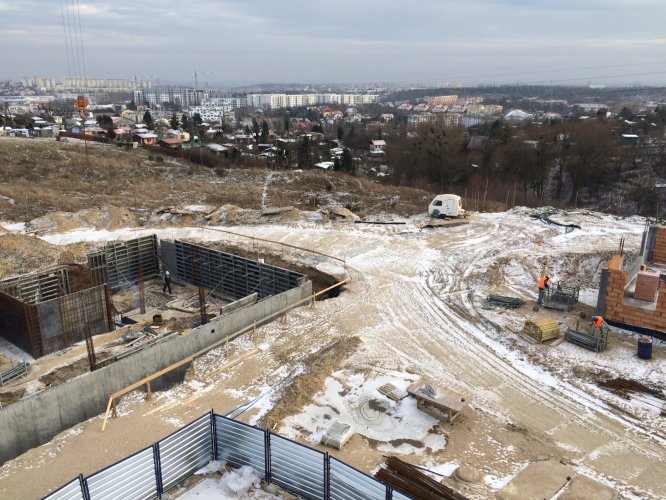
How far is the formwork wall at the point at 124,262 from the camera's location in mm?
19312

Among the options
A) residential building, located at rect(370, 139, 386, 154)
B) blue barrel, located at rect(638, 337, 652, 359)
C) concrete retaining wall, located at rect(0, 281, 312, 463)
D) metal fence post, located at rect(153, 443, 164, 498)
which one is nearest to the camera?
metal fence post, located at rect(153, 443, 164, 498)

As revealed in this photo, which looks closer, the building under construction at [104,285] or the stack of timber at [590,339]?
the stack of timber at [590,339]

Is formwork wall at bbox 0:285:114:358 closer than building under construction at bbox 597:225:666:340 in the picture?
No

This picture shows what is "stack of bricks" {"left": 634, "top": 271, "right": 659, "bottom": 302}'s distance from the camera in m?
13.6

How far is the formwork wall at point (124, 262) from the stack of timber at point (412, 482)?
1405 centimetres

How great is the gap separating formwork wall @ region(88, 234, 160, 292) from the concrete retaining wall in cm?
756

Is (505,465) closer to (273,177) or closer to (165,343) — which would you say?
(165,343)

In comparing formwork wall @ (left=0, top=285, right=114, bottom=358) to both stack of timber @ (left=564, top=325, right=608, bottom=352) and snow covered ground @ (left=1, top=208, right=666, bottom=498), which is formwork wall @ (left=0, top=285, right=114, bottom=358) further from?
stack of timber @ (left=564, top=325, right=608, bottom=352)

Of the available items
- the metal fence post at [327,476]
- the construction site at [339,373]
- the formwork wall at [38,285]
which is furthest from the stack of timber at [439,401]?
the formwork wall at [38,285]

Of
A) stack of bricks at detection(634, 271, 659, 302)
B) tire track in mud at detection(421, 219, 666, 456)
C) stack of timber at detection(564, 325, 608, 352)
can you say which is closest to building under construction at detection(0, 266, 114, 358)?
tire track in mud at detection(421, 219, 666, 456)

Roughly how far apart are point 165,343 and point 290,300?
4.41 metres

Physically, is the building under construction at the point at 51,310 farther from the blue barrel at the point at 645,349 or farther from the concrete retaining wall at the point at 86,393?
the blue barrel at the point at 645,349

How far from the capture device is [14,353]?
15.5 meters

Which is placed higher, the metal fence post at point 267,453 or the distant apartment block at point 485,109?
the distant apartment block at point 485,109
